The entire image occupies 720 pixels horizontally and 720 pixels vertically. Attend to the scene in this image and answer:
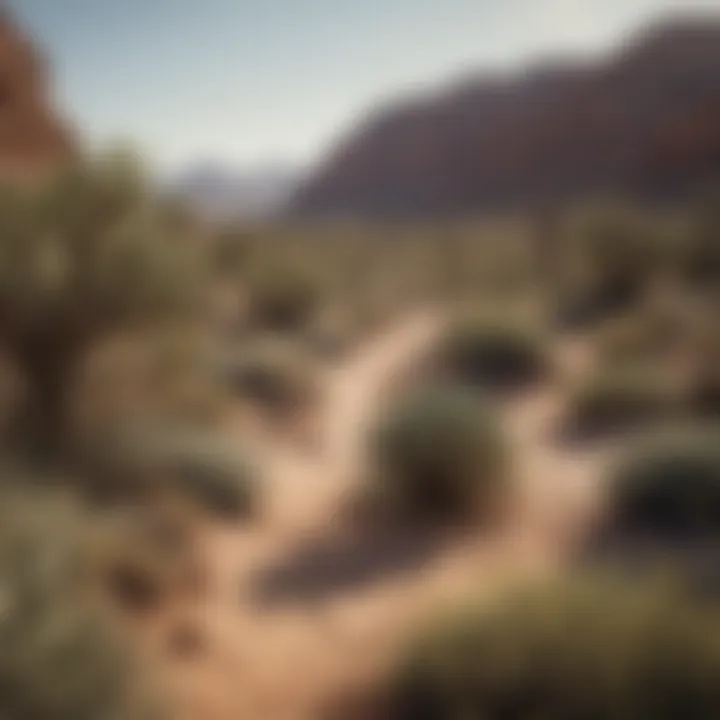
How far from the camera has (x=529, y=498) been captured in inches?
375

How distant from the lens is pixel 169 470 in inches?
357

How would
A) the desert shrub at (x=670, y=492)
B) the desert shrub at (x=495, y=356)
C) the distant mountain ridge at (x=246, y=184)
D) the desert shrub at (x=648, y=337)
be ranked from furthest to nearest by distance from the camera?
the distant mountain ridge at (x=246, y=184), the desert shrub at (x=495, y=356), the desert shrub at (x=648, y=337), the desert shrub at (x=670, y=492)

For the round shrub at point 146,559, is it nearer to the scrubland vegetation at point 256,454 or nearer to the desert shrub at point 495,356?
the scrubland vegetation at point 256,454

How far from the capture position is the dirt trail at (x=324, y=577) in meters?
5.73

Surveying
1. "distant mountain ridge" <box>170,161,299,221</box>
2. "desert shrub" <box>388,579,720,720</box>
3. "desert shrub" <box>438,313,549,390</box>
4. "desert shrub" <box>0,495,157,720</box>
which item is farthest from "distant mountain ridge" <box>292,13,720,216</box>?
"desert shrub" <box>0,495,157,720</box>

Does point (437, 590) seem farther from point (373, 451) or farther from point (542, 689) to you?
point (373, 451)

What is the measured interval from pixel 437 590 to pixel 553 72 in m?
76.8

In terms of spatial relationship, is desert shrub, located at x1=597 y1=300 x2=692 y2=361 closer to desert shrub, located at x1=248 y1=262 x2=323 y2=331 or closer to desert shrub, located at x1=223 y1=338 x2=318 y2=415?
desert shrub, located at x1=223 y1=338 x2=318 y2=415

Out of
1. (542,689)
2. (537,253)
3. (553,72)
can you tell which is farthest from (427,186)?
(542,689)

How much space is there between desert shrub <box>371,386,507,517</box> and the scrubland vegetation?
3 cm

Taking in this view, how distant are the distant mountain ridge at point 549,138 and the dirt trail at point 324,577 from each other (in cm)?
4242

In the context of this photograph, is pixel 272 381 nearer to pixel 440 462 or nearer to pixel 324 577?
pixel 440 462

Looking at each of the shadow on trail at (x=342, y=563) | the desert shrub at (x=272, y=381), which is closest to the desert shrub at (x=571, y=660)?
the shadow on trail at (x=342, y=563)

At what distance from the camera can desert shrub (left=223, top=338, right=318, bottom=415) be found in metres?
14.5
